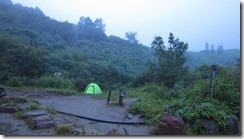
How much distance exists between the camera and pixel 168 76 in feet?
22.6

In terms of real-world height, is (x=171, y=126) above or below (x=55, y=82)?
below

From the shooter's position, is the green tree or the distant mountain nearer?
the distant mountain

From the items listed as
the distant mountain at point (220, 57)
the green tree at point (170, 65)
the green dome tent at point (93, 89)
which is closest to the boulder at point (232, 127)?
the distant mountain at point (220, 57)

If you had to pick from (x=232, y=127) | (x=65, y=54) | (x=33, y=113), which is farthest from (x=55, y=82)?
(x=232, y=127)

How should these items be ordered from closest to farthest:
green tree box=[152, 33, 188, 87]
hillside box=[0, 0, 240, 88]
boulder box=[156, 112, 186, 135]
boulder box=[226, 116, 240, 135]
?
1. boulder box=[156, 112, 186, 135]
2. boulder box=[226, 116, 240, 135]
3. hillside box=[0, 0, 240, 88]
4. green tree box=[152, 33, 188, 87]

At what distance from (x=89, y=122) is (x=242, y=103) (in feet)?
7.13

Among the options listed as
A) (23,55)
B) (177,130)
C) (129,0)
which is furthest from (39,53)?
(177,130)

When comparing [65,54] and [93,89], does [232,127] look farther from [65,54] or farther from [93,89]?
[93,89]

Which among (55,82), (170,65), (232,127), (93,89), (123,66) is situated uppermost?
(170,65)

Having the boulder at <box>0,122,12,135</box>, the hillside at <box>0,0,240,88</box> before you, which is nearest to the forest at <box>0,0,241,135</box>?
the hillside at <box>0,0,240,88</box>

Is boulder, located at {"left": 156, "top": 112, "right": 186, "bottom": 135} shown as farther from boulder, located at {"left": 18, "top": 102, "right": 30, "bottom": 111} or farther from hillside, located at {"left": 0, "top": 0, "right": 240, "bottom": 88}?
boulder, located at {"left": 18, "top": 102, "right": 30, "bottom": 111}

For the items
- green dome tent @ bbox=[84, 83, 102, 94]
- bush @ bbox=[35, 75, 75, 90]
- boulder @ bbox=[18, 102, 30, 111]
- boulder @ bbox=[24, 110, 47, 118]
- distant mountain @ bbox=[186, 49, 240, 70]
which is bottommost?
boulder @ bbox=[24, 110, 47, 118]

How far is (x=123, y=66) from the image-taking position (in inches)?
250

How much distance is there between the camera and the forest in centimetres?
363
